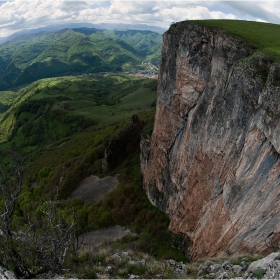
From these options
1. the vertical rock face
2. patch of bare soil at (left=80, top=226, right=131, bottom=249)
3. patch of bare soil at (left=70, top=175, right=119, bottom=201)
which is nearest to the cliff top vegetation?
the vertical rock face

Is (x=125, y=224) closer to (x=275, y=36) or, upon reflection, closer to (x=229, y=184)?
(x=229, y=184)

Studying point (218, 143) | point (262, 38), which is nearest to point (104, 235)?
point (218, 143)

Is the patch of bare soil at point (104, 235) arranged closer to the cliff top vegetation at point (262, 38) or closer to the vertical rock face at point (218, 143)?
the vertical rock face at point (218, 143)

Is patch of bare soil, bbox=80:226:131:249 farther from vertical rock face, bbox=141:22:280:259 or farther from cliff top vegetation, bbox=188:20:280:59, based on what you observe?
cliff top vegetation, bbox=188:20:280:59

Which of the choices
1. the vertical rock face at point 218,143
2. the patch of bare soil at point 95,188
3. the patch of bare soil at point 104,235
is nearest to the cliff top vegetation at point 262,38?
the vertical rock face at point 218,143

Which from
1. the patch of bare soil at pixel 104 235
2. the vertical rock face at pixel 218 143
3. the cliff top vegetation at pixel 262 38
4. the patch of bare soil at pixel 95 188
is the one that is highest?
the cliff top vegetation at pixel 262 38

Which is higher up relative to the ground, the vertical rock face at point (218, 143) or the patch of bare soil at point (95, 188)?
the vertical rock face at point (218, 143)

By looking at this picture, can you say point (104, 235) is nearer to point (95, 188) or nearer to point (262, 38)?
point (95, 188)
